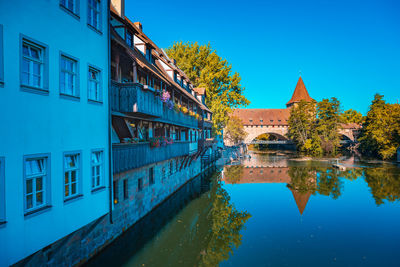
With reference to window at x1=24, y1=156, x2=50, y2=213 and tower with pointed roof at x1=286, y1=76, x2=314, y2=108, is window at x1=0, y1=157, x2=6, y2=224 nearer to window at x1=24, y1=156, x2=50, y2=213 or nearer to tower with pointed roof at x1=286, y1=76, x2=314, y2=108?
window at x1=24, y1=156, x2=50, y2=213

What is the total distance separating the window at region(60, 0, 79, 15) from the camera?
6953 mm

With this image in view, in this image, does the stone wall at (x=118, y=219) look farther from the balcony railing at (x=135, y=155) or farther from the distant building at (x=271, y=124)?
the distant building at (x=271, y=124)

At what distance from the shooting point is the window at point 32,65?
5797 mm

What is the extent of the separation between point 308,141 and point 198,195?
4562 cm

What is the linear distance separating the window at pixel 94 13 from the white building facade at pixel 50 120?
3cm

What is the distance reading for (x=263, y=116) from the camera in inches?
3174

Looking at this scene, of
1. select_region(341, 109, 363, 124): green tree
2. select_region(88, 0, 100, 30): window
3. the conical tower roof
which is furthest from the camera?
select_region(341, 109, 363, 124): green tree

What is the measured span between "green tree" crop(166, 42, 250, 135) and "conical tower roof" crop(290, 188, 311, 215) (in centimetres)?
1366

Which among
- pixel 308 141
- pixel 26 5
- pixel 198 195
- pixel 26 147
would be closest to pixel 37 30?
pixel 26 5

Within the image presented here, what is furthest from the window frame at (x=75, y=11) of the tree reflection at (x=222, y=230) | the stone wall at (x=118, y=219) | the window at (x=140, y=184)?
the tree reflection at (x=222, y=230)

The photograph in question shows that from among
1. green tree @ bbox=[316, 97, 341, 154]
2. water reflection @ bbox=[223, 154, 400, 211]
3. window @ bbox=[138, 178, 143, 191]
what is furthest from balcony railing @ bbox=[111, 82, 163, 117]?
green tree @ bbox=[316, 97, 341, 154]

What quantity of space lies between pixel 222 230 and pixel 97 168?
7373 mm

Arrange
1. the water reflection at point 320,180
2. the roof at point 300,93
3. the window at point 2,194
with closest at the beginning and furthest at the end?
the window at point 2,194 < the water reflection at point 320,180 < the roof at point 300,93

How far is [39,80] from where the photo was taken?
6180 mm
